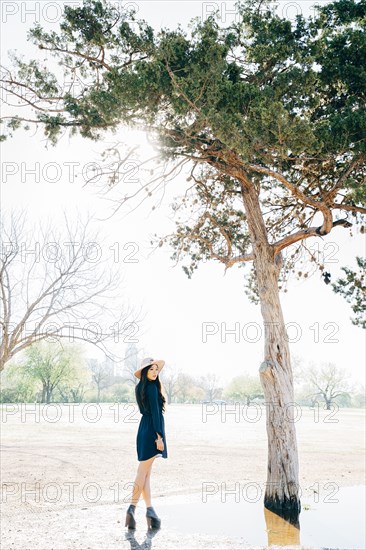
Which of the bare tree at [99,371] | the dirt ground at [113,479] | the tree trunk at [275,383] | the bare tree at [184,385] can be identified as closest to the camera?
the dirt ground at [113,479]

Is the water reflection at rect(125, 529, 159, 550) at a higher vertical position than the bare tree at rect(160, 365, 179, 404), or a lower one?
higher

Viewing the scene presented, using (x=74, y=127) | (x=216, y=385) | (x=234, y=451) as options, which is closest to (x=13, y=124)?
(x=74, y=127)

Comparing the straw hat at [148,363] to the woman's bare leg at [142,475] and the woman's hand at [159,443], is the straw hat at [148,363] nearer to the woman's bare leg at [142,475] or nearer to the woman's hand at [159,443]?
the woman's hand at [159,443]

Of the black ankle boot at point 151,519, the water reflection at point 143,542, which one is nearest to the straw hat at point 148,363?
the black ankle boot at point 151,519

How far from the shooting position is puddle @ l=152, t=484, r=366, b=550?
6.66 metres

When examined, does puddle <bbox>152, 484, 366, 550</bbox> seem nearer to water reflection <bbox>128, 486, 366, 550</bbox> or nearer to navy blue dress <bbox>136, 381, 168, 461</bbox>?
water reflection <bbox>128, 486, 366, 550</bbox>

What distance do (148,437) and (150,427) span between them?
122mm

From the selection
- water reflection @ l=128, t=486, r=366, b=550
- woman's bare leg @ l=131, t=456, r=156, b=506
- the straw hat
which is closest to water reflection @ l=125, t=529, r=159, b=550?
water reflection @ l=128, t=486, r=366, b=550

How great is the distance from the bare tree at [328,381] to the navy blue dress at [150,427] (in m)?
80.3

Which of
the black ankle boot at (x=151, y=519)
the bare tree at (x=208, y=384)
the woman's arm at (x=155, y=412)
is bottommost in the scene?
the bare tree at (x=208, y=384)

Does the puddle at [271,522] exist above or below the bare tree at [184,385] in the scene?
above

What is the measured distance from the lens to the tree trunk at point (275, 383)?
8805 millimetres

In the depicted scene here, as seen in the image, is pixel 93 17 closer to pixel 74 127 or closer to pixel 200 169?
pixel 74 127

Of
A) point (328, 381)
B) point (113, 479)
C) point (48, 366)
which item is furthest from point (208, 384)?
point (113, 479)
